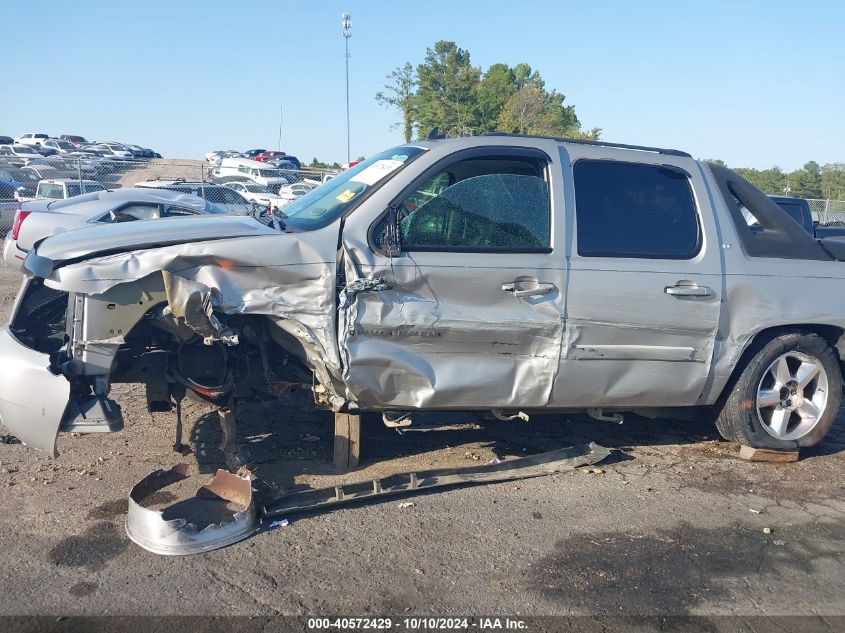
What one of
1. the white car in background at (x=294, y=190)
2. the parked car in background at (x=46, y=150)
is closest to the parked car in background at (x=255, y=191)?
the white car in background at (x=294, y=190)

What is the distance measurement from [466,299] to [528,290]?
0.36m

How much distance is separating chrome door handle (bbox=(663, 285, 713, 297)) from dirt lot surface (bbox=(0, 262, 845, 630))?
1.19m

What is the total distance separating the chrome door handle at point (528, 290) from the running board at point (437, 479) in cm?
110

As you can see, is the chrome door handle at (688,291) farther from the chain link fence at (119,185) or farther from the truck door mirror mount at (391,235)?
the chain link fence at (119,185)

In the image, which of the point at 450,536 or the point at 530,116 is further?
the point at 530,116

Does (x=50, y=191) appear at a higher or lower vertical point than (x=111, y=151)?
lower

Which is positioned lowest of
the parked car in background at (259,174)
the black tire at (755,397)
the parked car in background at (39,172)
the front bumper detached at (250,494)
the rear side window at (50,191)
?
the front bumper detached at (250,494)

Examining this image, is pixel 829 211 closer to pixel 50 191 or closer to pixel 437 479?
pixel 50 191

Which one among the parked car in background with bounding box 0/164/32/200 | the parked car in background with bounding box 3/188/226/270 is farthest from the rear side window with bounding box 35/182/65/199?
the parked car in background with bounding box 3/188/226/270

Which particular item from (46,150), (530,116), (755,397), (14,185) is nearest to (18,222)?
(755,397)

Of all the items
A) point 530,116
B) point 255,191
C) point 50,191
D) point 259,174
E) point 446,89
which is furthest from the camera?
point 446,89

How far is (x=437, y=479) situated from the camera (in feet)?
14.3

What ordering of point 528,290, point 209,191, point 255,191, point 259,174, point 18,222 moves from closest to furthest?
point 528,290 → point 18,222 → point 209,191 → point 255,191 → point 259,174

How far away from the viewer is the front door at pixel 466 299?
4.10 meters
